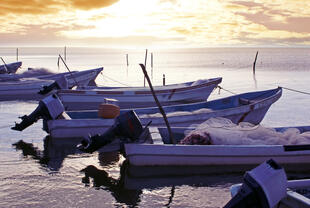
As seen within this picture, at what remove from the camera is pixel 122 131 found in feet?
32.2

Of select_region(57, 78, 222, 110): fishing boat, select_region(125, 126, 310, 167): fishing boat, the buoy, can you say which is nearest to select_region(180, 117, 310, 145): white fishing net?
select_region(125, 126, 310, 167): fishing boat

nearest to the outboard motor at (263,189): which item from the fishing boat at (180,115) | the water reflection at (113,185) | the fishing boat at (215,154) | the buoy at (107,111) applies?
the water reflection at (113,185)

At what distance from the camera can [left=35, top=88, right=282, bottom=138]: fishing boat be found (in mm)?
13195

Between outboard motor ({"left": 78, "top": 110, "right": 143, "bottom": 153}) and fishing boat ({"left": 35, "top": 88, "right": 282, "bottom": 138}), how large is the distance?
120 inches

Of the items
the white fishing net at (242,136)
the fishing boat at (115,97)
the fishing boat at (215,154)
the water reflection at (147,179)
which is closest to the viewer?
the water reflection at (147,179)

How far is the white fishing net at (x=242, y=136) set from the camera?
10.1 metres

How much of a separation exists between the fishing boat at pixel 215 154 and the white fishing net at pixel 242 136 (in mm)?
360

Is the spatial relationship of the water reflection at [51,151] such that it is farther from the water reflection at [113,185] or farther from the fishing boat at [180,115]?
the water reflection at [113,185]

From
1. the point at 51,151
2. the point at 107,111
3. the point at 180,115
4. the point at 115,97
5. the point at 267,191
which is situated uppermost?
the point at 267,191

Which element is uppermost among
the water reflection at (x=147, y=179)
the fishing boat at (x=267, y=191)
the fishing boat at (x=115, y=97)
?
the fishing boat at (x=267, y=191)

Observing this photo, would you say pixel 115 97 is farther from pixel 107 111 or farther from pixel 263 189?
pixel 263 189

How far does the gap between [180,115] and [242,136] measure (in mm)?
3966

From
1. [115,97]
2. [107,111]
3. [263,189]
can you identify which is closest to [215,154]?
[263,189]

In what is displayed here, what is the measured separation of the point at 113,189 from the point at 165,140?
8.88ft
